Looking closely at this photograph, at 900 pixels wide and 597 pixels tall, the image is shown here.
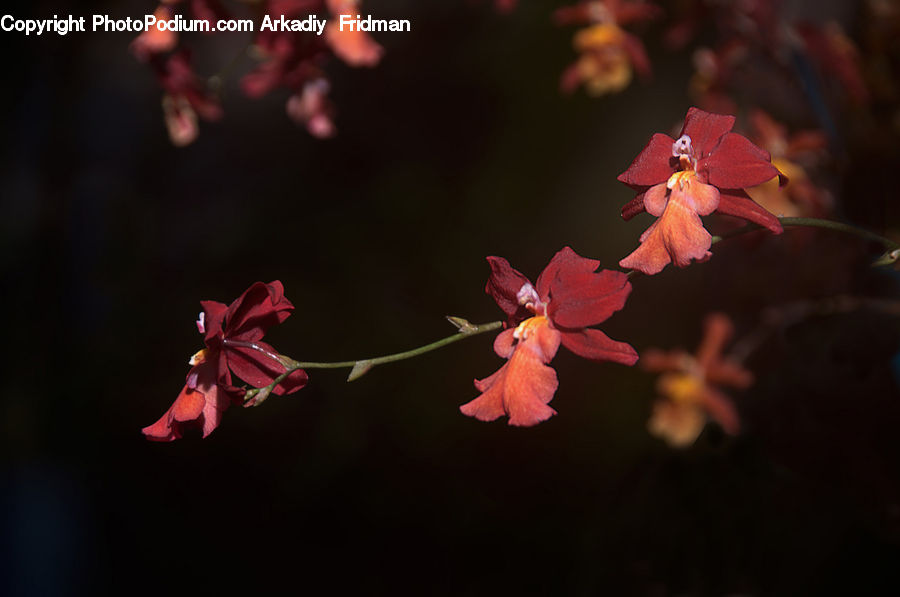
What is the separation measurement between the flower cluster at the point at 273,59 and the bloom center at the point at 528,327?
359mm

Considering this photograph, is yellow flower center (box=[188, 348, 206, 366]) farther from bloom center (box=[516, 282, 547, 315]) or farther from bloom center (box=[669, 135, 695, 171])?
bloom center (box=[669, 135, 695, 171])

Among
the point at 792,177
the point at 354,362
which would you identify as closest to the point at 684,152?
the point at 354,362

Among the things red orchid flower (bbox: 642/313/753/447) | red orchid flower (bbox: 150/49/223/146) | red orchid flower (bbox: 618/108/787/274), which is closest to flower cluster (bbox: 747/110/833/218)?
red orchid flower (bbox: 642/313/753/447)

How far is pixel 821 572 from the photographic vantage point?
0.87m

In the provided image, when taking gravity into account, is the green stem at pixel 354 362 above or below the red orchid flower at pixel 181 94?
below

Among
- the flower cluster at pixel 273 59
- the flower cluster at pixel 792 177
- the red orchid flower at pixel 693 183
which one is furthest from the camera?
the flower cluster at pixel 792 177

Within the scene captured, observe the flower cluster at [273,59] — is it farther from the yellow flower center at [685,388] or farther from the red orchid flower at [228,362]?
the yellow flower center at [685,388]

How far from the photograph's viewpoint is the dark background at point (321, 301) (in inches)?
57.4

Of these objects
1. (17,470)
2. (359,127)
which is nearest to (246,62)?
(359,127)

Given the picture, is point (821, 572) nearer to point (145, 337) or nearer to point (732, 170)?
point (732, 170)

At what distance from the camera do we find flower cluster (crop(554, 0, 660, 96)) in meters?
0.95

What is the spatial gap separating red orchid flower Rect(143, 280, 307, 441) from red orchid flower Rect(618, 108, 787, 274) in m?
0.23

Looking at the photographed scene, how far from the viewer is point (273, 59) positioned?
777mm

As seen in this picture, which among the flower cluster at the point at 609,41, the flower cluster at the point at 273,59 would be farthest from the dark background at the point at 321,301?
the flower cluster at the point at 273,59
